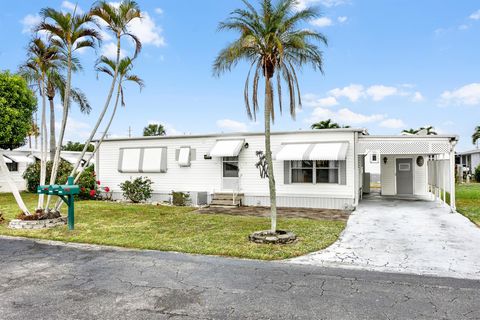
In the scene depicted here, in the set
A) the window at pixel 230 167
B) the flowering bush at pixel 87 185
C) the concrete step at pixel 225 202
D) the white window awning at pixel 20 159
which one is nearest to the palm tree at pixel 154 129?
the white window awning at pixel 20 159

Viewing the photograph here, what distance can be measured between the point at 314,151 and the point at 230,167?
13.3 ft

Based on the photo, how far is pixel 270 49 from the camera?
7.86m

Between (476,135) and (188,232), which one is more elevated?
(476,135)

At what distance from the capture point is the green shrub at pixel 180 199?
15547 millimetres

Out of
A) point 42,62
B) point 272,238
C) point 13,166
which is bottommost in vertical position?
point 272,238

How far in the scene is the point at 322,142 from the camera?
13.6 metres

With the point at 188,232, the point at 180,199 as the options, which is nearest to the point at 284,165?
the point at 180,199

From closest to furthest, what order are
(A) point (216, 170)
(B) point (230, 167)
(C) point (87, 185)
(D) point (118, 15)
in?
1. (D) point (118, 15)
2. (B) point (230, 167)
3. (A) point (216, 170)
4. (C) point (87, 185)

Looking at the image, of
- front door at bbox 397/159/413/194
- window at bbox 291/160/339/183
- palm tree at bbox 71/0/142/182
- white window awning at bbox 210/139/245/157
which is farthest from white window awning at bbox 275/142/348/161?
palm tree at bbox 71/0/142/182

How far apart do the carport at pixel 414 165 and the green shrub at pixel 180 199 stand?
789 cm

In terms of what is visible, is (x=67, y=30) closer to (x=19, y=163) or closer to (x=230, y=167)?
(x=230, y=167)

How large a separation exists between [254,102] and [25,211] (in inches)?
311

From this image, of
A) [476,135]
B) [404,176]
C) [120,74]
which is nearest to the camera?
[120,74]

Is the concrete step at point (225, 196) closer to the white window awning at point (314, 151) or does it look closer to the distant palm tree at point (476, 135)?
the white window awning at point (314, 151)
